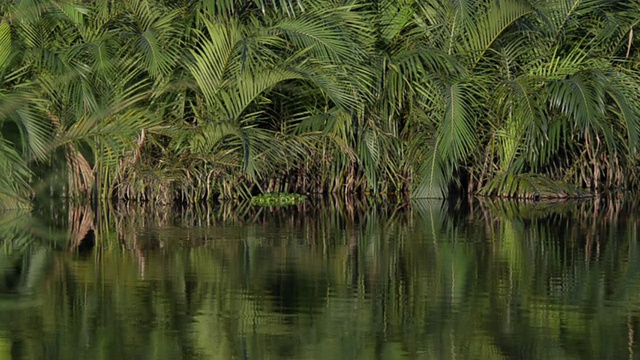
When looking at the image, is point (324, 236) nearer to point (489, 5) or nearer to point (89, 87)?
point (89, 87)

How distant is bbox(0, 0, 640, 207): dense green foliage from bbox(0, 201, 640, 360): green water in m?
1.43

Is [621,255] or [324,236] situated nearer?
[621,255]

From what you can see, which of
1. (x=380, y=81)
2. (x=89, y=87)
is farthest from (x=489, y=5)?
(x=89, y=87)

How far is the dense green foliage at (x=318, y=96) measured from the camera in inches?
557


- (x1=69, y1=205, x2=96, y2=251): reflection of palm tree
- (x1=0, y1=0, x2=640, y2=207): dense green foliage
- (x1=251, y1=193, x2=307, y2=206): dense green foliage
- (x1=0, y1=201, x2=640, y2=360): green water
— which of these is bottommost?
(x1=0, y1=201, x2=640, y2=360): green water

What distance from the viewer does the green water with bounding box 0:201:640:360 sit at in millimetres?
6414

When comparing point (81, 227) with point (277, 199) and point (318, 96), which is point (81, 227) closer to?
point (277, 199)

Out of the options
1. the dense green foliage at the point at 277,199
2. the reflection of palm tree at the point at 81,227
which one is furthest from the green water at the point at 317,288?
the dense green foliage at the point at 277,199

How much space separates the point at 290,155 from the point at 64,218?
3093mm

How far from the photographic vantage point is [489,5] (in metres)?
15.7

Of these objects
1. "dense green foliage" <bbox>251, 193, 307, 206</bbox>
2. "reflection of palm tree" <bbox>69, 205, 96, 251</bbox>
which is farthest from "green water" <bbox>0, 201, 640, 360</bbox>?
"dense green foliage" <bbox>251, 193, 307, 206</bbox>

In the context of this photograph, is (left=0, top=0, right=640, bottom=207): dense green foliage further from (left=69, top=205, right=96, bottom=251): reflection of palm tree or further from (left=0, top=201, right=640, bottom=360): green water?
(left=0, top=201, right=640, bottom=360): green water

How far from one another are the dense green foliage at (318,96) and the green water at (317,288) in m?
1.43

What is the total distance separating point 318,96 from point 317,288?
7660 mm
